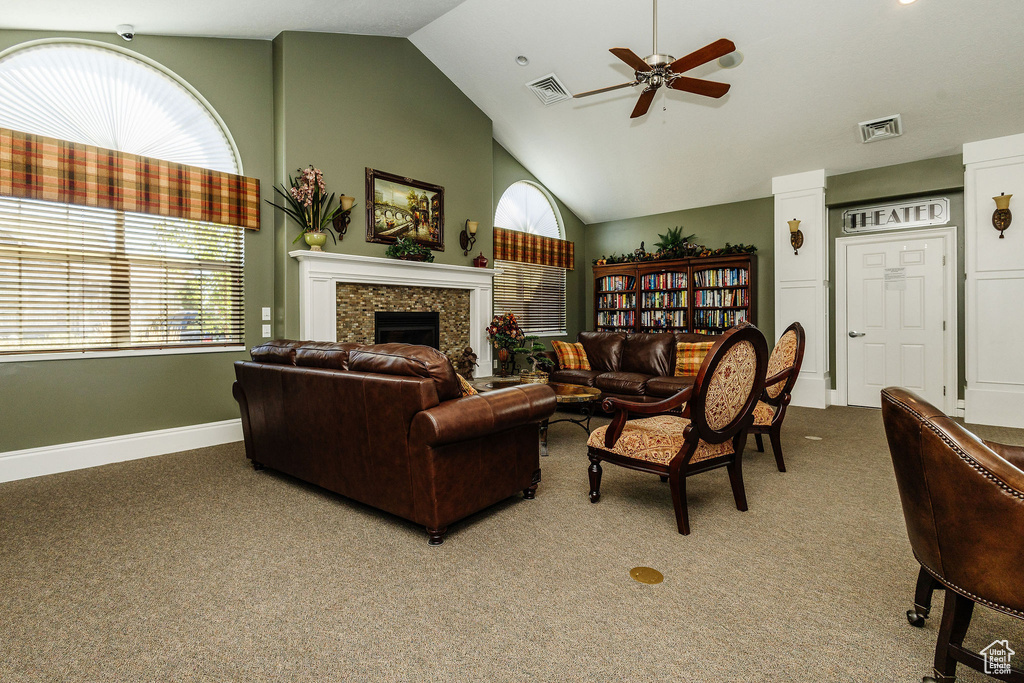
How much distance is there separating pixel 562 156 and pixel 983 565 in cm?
629

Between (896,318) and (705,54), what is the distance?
14.1ft

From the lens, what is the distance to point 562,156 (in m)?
6.71

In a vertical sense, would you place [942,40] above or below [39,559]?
above

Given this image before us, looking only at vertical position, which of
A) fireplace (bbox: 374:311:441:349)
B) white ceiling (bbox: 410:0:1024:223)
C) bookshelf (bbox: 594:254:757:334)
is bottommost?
fireplace (bbox: 374:311:441:349)

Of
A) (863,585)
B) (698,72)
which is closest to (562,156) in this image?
(698,72)

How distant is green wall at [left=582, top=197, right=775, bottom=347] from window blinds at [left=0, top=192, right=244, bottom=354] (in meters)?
5.35

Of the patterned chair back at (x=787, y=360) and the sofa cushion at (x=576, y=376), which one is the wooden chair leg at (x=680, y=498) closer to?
the patterned chair back at (x=787, y=360)

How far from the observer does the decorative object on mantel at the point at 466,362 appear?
19.4 feet

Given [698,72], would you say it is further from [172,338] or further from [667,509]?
[172,338]

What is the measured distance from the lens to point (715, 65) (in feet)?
15.5

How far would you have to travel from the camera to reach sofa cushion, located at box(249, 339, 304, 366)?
10.3 ft

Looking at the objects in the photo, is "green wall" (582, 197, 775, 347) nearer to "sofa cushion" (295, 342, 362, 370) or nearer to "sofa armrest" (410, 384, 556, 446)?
"sofa armrest" (410, 384, 556, 446)

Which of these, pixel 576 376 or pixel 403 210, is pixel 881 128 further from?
pixel 403 210

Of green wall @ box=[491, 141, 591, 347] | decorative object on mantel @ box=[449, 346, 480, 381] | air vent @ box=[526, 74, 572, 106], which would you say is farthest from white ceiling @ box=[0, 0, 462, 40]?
decorative object on mantel @ box=[449, 346, 480, 381]
